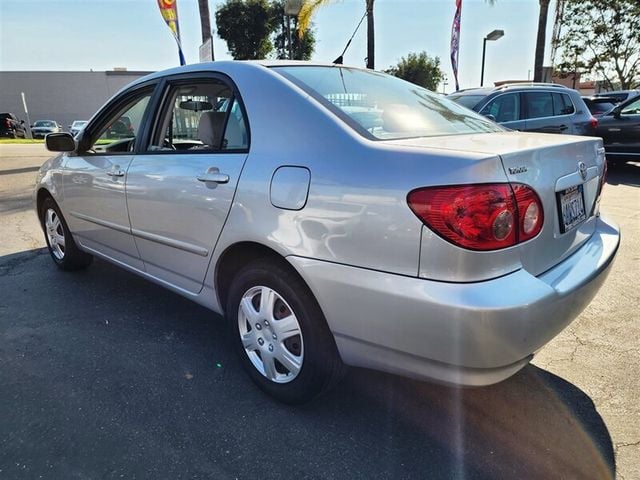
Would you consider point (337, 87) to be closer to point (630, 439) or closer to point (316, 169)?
point (316, 169)

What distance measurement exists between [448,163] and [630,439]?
1562 millimetres

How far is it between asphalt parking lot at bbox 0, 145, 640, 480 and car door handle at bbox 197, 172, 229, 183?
1.10 meters

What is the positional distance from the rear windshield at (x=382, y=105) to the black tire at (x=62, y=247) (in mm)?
2677

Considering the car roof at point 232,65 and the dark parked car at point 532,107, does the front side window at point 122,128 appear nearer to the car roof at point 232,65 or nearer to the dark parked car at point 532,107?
the car roof at point 232,65

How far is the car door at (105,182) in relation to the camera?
3.19 meters

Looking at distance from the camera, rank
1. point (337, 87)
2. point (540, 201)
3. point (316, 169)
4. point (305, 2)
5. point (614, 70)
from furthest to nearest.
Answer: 1. point (614, 70)
2. point (305, 2)
3. point (337, 87)
4. point (316, 169)
5. point (540, 201)

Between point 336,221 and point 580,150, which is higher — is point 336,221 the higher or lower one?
the lower one

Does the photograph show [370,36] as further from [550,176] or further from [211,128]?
[550,176]

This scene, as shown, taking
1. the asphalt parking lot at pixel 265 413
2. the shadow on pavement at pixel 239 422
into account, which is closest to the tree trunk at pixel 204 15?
the asphalt parking lot at pixel 265 413

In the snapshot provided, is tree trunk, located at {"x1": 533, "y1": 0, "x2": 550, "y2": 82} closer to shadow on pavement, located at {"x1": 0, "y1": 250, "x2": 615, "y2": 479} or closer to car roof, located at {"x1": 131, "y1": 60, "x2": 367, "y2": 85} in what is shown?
car roof, located at {"x1": 131, "y1": 60, "x2": 367, "y2": 85}

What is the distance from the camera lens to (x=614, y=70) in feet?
89.4

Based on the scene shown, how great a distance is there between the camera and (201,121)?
113 inches

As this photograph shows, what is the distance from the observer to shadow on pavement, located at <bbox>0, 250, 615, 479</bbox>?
202cm

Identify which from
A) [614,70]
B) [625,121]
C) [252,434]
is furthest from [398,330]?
[614,70]
